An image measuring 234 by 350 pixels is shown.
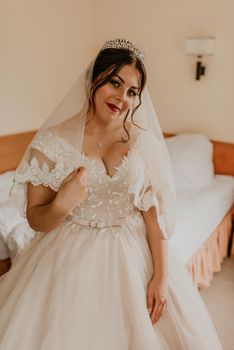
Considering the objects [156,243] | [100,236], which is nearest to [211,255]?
[156,243]

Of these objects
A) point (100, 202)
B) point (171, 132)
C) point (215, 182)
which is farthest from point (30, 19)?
point (100, 202)

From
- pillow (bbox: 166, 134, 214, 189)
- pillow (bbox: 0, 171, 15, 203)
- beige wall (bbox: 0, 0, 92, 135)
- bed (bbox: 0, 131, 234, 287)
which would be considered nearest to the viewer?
bed (bbox: 0, 131, 234, 287)

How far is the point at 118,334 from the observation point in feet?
3.39

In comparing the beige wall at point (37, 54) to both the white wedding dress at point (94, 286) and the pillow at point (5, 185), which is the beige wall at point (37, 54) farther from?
the white wedding dress at point (94, 286)

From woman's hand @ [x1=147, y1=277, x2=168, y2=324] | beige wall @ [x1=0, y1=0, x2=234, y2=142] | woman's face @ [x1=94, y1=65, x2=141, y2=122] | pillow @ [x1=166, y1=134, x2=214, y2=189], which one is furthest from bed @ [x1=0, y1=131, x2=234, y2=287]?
woman's face @ [x1=94, y1=65, x2=141, y2=122]

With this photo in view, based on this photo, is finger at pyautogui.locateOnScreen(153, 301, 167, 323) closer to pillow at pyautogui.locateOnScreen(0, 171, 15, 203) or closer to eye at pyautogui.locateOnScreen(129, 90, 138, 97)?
eye at pyautogui.locateOnScreen(129, 90, 138, 97)

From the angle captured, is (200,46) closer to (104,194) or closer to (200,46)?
(200,46)

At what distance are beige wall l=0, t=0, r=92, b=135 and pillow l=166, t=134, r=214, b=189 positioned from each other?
1.15 meters

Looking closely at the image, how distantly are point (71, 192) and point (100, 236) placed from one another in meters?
0.20

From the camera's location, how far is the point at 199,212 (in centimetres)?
225

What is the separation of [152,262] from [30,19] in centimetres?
235

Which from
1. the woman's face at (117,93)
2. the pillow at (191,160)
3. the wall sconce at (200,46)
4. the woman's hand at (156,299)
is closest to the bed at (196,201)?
the pillow at (191,160)

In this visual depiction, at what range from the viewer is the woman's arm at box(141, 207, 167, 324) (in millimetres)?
1122

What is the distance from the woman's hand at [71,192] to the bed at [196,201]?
787 mm
